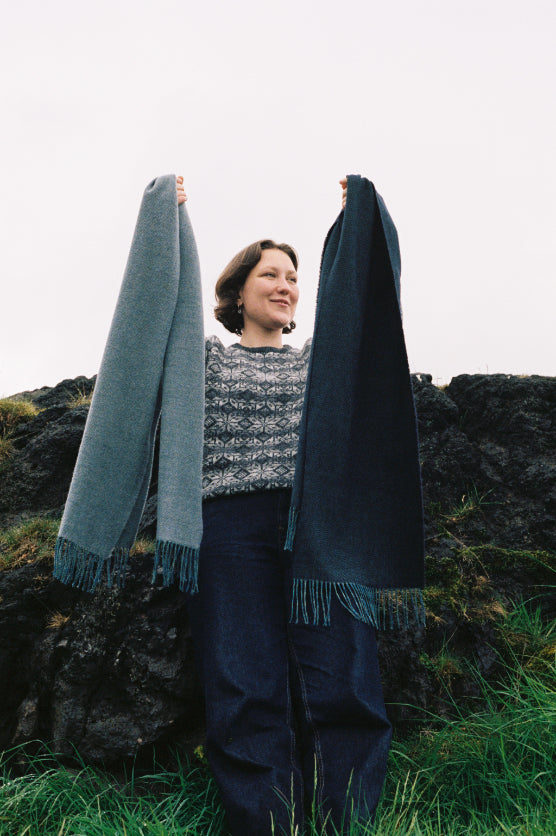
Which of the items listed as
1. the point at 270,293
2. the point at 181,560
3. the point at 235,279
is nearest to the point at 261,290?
the point at 270,293

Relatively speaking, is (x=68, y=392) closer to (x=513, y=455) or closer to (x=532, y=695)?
(x=513, y=455)

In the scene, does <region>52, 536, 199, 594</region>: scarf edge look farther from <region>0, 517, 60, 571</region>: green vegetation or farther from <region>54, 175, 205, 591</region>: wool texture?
<region>0, 517, 60, 571</region>: green vegetation

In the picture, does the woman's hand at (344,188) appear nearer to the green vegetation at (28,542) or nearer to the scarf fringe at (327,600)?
the scarf fringe at (327,600)

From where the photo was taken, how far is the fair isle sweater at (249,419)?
232 centimetres

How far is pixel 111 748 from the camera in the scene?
226 cm

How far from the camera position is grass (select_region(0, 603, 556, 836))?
1891mm

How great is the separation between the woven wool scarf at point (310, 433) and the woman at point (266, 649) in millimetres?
122

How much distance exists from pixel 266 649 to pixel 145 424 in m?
0.90

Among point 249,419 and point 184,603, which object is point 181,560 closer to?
point 184,603

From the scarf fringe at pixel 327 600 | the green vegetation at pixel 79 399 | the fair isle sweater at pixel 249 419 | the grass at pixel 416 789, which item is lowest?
the grass at pixel 416 789

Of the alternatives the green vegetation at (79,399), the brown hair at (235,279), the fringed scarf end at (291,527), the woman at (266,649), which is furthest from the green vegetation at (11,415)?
the fringed scarf end at (291,527)

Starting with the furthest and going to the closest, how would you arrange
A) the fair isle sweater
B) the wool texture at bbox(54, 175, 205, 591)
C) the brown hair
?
the brown hair < the fair isle sweater < the wool texture at bbox(54, 175, 205, 591)

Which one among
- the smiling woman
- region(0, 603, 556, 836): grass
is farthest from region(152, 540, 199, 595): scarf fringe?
the smiling woman

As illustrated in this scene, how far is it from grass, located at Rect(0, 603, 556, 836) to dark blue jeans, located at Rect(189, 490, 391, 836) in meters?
0.13
